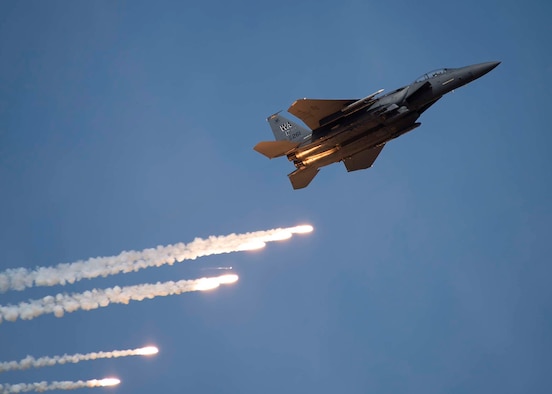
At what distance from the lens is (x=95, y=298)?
2050 inches

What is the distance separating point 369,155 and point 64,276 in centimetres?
2611

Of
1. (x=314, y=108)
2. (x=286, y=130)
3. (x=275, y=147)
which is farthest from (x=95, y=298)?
(x=314, y=108)

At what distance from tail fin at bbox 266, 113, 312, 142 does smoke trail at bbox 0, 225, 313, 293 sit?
747 centimetres

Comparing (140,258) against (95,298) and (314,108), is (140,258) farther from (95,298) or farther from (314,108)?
(314,108)

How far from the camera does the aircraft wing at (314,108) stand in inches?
1900

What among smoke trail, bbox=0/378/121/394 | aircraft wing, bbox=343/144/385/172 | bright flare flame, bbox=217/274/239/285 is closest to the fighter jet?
aircraft wing, bbox=343/144/385/172

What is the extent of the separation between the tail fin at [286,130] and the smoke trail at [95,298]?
39.2 feet

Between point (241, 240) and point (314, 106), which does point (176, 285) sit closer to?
point (241, 240)

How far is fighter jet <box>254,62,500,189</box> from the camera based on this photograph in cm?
4738

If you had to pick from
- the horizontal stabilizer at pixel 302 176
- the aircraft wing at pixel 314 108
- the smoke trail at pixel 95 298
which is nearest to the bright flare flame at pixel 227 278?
the smoke trail at pixel 95 298

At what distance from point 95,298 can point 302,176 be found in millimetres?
18865

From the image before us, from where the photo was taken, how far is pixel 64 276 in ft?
170

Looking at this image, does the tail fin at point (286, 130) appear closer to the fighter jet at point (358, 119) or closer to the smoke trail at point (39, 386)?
the fighter jet at point (358, 119)

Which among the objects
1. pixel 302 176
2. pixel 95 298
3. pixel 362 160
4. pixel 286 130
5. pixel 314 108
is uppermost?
pixel 286 130
